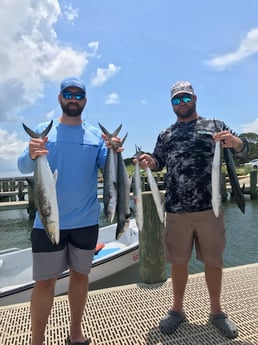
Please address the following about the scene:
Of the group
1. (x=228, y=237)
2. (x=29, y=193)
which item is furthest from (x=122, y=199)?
(x=29, y=193)

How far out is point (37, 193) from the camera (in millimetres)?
2420

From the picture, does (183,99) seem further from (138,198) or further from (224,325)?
(224,325)

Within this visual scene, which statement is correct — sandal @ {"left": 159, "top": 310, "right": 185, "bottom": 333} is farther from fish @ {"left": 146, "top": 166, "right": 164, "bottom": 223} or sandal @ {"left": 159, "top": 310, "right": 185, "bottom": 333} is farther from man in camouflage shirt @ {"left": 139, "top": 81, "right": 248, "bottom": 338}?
fish @ {"left": 146, "top": 166, "right": 164, "bottom": 223}

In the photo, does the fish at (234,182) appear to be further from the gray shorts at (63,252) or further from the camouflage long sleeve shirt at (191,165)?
the gray shorts at (63,252)

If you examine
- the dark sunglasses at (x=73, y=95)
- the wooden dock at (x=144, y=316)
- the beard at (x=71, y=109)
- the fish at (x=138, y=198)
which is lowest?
the wooden dock at (x=144, y=316)

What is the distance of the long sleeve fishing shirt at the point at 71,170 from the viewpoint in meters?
2.68

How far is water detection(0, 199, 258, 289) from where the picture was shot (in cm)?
729

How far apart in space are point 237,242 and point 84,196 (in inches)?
359

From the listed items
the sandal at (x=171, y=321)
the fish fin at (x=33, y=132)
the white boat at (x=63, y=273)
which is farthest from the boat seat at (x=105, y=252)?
the fish fin at (x=33, y=132)

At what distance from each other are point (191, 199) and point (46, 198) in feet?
4.50

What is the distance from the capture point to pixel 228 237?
448 inches

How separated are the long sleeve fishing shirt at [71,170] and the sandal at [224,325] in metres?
1.56

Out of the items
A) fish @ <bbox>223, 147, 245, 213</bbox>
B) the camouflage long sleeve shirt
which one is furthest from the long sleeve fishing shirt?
fish @ <bbox>223, 147, 245, 213</bbox>

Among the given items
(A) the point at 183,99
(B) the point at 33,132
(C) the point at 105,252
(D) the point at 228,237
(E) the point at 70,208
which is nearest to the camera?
(B) the point at 33,132
